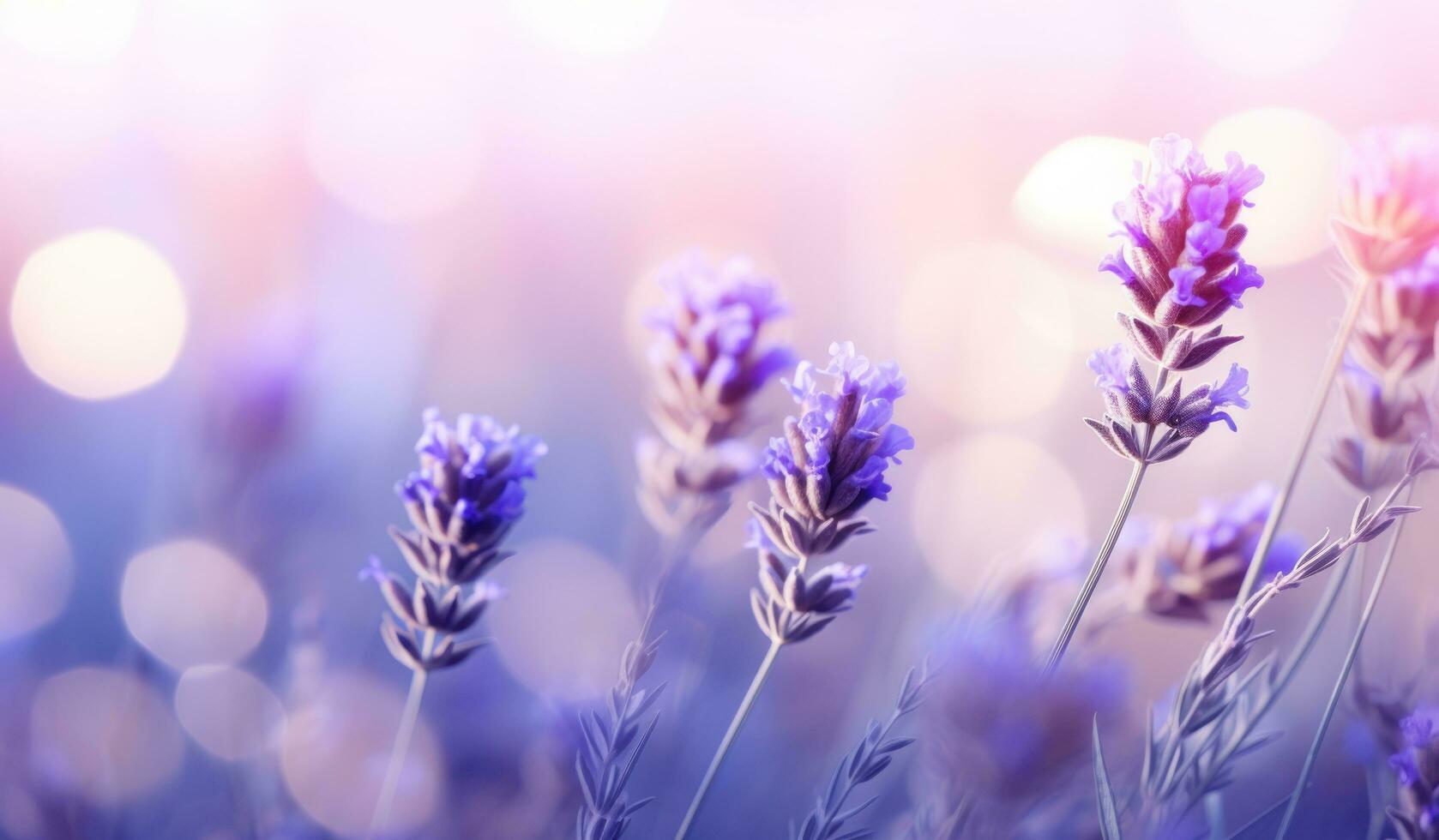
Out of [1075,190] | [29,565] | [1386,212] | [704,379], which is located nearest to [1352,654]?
[1386,212]

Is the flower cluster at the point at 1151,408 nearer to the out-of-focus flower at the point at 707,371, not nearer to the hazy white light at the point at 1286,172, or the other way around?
the out-of-focus flower at the point at 707,371

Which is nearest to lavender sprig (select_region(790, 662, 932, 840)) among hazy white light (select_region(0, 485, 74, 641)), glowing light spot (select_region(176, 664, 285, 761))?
glowing light spot (select_region(176, 664, 285, 761))

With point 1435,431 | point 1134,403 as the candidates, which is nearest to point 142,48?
point 1134,403

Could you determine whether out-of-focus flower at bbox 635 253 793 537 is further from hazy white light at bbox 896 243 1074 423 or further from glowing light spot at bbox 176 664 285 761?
hazy white light at bbox 896 243 1074 423

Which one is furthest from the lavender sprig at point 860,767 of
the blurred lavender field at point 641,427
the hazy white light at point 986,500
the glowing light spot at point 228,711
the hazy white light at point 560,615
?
the hazy white light at point 986,500

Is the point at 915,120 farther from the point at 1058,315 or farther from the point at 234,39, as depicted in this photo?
the point at 234,39

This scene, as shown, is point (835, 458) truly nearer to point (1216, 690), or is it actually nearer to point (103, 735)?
point (1216, 690)
